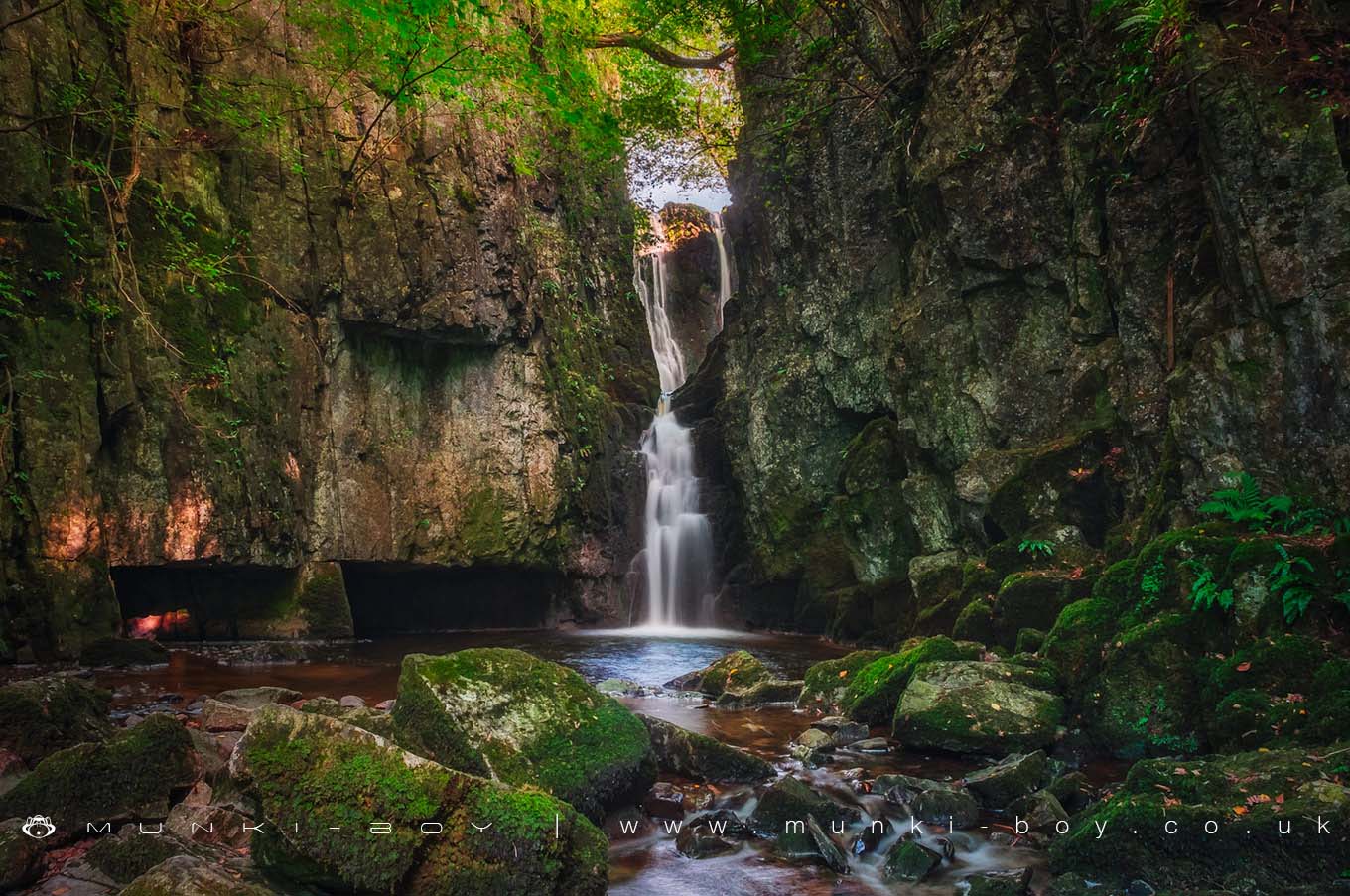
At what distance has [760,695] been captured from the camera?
9555 millimetres

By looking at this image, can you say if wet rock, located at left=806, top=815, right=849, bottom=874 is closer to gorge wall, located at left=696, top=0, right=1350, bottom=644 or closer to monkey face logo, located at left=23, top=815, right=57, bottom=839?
monkey face logo, located at left=23, top=815, right=57, bottom=839

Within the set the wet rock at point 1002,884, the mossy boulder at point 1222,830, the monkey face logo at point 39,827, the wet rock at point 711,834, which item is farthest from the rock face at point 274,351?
the mossy boulder at point 1222,830

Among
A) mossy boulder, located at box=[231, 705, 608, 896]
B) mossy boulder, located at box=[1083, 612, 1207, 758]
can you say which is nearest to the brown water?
mossy boulder, located at box=[1083, 612, 1207, 758]

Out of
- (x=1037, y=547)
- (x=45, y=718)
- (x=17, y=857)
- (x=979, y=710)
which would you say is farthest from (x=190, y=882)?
(x=1037, y=547)

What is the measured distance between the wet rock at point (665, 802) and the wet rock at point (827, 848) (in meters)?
0.99

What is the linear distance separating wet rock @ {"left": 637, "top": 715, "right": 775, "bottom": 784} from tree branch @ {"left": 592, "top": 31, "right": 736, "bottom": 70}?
14832 millimetres

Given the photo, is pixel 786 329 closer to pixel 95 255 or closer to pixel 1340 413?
pixel 1340 413

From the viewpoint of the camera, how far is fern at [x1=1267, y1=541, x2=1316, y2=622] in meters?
6.09

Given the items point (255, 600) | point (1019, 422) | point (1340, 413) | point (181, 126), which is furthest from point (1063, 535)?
point (181, 126)

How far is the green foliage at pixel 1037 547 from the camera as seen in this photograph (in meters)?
10.4

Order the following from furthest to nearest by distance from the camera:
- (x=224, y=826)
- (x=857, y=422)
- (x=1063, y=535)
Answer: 1. (x=857, y=422)
2. (x=1063, y=535)
3. (x=224, y=826)

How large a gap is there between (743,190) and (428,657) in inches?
663

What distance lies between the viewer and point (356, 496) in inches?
621

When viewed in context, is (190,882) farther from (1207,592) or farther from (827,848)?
(1207,592)
